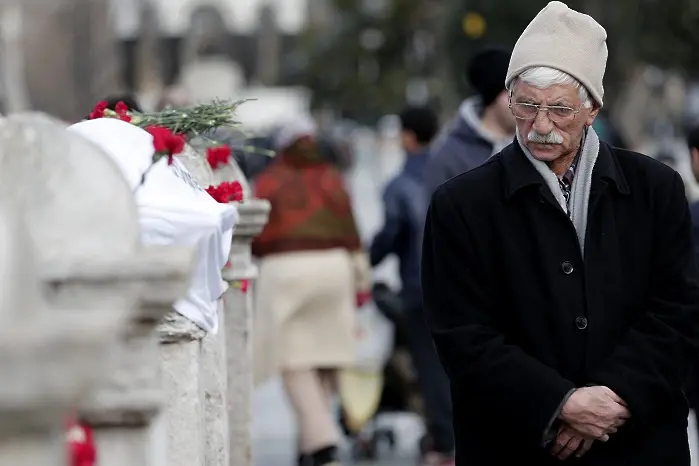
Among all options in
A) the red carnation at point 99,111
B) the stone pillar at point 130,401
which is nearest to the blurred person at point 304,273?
the red carnation at point 99,111

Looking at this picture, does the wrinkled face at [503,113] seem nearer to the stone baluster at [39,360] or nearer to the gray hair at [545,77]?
the gray hair at [545,77]

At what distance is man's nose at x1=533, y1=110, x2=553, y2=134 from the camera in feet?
16.6

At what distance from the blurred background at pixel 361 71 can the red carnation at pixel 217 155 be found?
0.60 feet

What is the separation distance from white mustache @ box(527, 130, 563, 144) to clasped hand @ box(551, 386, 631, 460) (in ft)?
2.08

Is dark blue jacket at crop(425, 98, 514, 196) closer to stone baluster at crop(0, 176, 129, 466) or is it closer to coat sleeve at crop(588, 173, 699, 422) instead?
coat sleeve at crop(588, 173, 699, 422)

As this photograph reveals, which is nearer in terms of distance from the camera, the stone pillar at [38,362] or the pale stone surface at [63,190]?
the stone pillar at [38,362]

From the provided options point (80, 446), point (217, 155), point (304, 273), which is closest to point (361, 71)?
point (304, 273)

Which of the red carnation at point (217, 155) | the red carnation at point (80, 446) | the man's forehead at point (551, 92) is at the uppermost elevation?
the red carnation at point (217, 155)

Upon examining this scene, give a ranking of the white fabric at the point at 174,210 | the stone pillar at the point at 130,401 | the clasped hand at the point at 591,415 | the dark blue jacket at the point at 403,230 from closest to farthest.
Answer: the stone pillar at the point at 130,401, the white fabric at the point at 174,210, the clasped hand at the point at 591,415, the dark blue jacket at the point at 403,230

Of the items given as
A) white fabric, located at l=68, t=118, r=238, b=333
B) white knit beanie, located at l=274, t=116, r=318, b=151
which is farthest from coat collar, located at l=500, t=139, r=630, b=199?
white knit beanie, located at l=274, t=116, r=318, b=151

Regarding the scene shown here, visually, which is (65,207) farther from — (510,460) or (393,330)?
(393,330)

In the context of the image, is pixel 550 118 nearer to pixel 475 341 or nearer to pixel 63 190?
pixel 475 341

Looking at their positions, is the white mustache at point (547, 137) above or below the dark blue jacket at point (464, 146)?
below

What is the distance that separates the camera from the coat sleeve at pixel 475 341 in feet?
16.3
